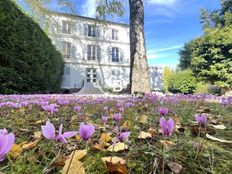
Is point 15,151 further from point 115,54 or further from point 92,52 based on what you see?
point 115,54

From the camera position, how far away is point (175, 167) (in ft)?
2.73

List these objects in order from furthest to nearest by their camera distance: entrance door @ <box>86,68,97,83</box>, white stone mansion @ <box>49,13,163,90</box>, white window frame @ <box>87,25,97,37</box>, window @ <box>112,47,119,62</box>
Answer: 1. window @ <box>112,47,119,62</box>
2. white window frame @ <box>87,25,97,37</box>
3. entrance door @ <box>86,68,97,83</box>
4. white stone mansion @ <box>49,13,163,90</box>

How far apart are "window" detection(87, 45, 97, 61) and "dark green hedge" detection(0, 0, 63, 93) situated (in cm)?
2479

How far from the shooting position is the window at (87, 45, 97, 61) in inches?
1543

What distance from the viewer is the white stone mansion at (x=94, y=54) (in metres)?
35.9

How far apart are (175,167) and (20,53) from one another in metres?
11.2

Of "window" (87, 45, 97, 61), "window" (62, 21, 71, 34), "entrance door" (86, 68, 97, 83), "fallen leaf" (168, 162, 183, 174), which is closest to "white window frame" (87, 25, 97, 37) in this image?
"window" (87, 45, 97, 61)

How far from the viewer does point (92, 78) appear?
38.4 m

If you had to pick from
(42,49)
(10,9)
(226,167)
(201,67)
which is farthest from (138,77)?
(201,67)

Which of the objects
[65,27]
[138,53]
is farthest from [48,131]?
[65,27]

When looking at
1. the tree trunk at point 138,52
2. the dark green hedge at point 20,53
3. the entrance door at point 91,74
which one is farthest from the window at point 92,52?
the tree trunk at point 138,52

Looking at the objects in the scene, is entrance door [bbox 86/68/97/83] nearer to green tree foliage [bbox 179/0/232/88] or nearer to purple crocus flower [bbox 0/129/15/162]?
green tree foliage [bbox 179/0/232/88]

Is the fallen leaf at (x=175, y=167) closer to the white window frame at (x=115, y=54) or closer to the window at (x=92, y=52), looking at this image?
the window at (x=92, y=52)

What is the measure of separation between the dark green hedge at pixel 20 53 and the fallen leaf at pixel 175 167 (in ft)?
31.0
